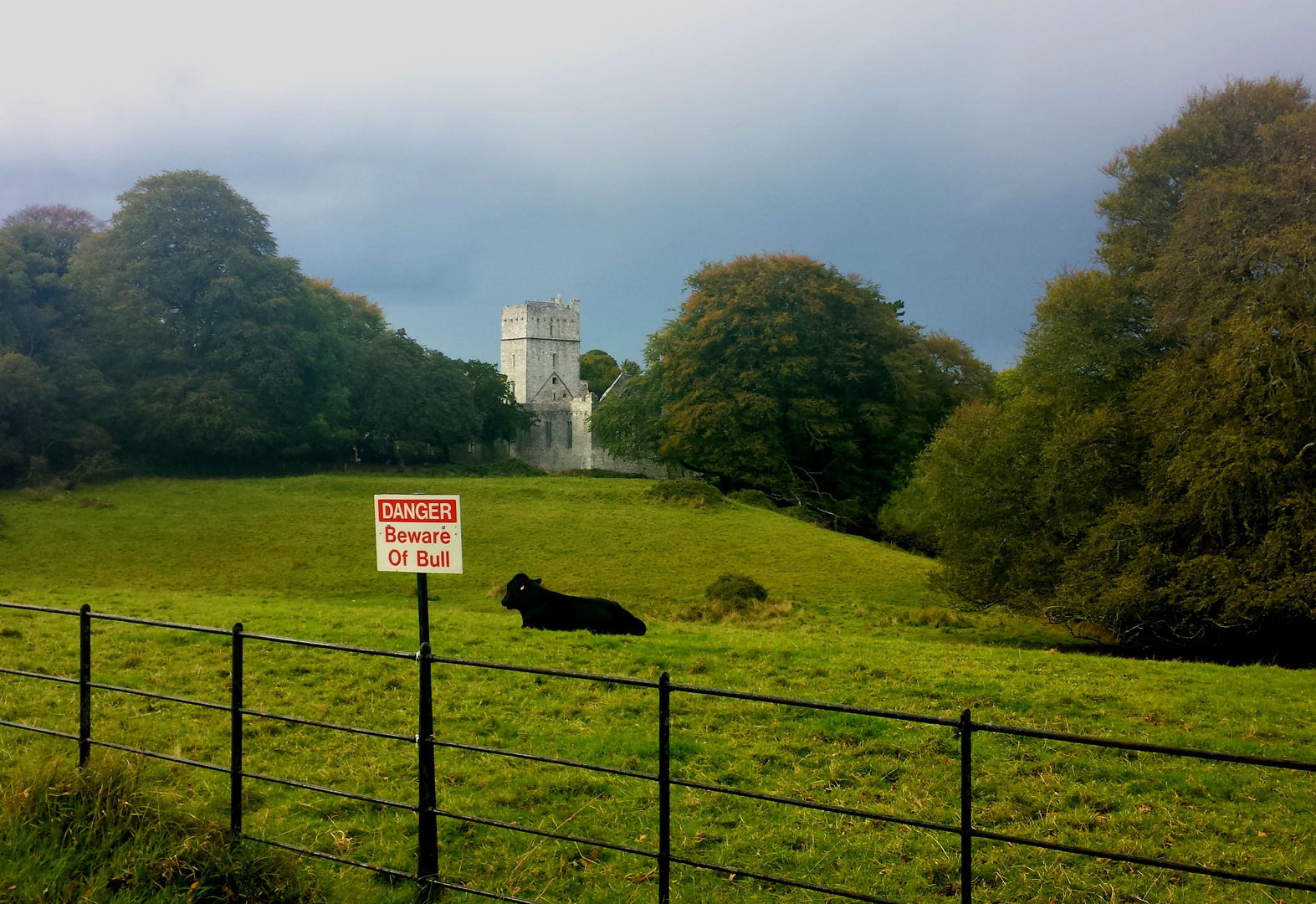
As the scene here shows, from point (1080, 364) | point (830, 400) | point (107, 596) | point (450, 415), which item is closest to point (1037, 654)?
point (1080, 364)

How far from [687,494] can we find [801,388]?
9.29 meters

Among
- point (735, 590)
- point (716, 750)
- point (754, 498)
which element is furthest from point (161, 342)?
point (716, 750)

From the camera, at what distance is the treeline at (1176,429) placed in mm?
17125

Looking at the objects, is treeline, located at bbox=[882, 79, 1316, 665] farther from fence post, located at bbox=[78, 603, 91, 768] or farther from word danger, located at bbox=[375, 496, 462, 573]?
fence post, located at bbox=[78, 603, 91, 768]

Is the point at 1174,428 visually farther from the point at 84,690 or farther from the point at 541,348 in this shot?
the point at 541,348

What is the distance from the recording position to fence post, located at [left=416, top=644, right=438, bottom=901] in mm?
5285

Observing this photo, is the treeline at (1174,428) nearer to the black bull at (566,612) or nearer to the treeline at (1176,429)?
the treeline at (1176,429)

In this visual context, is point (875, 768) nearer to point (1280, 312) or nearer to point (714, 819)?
point (714, 819)

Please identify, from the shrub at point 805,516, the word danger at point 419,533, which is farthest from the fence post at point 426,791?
the shrub at point 805,516

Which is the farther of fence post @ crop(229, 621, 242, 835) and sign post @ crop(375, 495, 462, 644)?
sign post @ crop(375, 495, 462, 644)

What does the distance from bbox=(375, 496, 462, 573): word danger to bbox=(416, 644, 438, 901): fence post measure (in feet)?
1.87

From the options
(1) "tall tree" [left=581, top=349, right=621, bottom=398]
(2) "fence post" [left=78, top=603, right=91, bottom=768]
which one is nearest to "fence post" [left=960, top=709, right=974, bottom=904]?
(2) "fence post" [left=78, top=603, right=91, bottom=768]

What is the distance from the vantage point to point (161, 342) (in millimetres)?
42312

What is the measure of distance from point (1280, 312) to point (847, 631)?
32.6 ft
